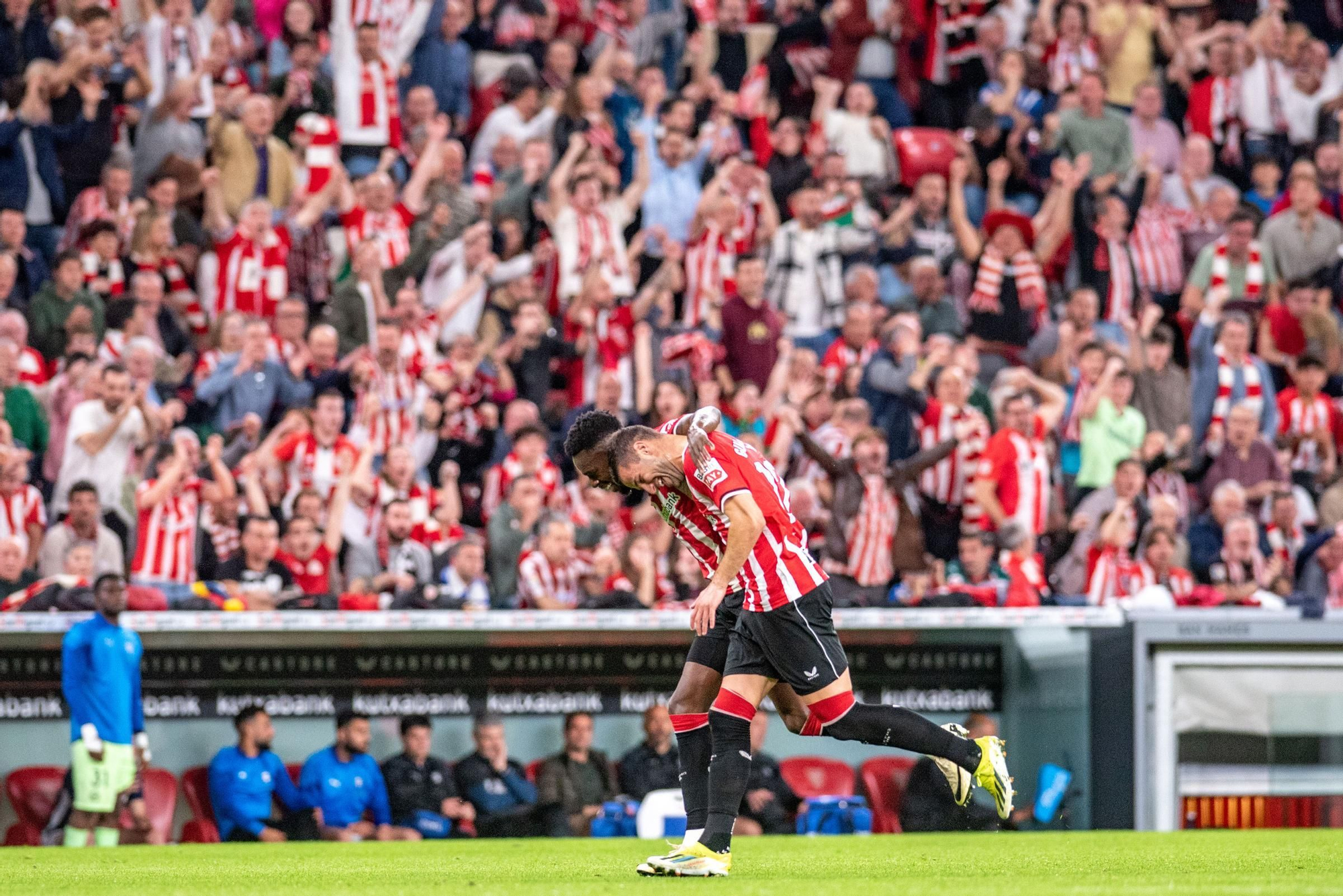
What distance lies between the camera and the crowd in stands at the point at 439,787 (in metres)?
12.4

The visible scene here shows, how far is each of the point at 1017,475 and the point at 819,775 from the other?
105 inches

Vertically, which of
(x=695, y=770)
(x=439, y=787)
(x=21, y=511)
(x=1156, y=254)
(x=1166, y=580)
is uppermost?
(x=1156, y=254)

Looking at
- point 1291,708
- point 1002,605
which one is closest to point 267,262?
point 1002,605

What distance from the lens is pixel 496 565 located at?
1320 cm

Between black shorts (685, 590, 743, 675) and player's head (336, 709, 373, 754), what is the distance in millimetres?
5376

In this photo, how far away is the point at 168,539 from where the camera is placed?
12.8 meters

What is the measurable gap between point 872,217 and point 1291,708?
586cm

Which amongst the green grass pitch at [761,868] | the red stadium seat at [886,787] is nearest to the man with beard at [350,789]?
the green grass pitch at [761,868]

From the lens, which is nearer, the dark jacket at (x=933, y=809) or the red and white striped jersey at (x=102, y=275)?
the dark jacket at (x=933, y=809)

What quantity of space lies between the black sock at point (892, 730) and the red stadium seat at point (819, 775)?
5.92 metres

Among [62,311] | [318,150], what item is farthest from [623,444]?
[318,150]

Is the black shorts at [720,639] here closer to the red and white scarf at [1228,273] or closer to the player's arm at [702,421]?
the player's arm at [702,421]

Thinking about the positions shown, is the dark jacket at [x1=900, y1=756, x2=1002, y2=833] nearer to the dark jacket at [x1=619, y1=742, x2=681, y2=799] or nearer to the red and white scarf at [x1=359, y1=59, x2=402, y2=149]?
the dark jacket at [x1=619, y1=742, x2=681, y2=799]

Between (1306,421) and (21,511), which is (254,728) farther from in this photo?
(1306,421)
